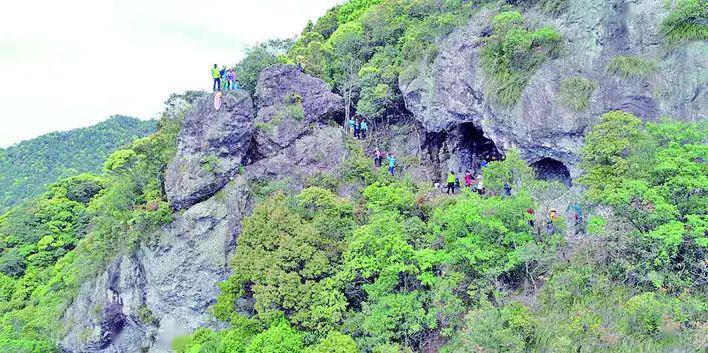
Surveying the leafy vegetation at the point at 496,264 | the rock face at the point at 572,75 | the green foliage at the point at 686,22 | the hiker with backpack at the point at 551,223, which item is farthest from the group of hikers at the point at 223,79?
the green foliage at the point at 686,22

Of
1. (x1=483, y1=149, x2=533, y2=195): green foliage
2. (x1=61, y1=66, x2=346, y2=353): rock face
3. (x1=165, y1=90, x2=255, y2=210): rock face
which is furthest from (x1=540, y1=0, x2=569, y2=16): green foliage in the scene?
(x1=165, y1=90, x2=255, y2=210): rock face

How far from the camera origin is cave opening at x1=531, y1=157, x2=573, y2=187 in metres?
22.3

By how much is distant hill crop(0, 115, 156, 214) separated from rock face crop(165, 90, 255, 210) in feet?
112

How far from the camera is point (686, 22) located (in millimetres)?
19547

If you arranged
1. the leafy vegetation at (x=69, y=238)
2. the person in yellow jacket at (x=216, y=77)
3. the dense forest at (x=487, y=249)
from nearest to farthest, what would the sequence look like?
the dense forest at (x=487, y=249) < the person in yellow jacket at (x=216, y=77) < the leafy vegetation at (x=69, y=238)

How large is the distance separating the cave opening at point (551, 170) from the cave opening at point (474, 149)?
3.15 metres

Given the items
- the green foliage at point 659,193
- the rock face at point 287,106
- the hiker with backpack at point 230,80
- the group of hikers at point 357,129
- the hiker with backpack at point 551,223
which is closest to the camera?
the green foliage at point 659,193

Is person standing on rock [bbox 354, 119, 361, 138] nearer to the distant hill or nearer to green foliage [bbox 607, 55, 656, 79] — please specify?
green foliage [bbox 607, 55, 656, 79]

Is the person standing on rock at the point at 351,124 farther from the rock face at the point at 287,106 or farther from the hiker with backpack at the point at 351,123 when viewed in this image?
the rock face at the point at 287,106

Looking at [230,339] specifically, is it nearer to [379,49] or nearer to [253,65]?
[253,65]

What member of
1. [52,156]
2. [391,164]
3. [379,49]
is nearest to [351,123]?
[391,164]

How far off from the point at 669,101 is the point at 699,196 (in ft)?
19.2

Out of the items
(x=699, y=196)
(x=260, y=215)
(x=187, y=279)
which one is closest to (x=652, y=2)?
(x=699, y=196)

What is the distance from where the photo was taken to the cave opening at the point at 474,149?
25828mm
